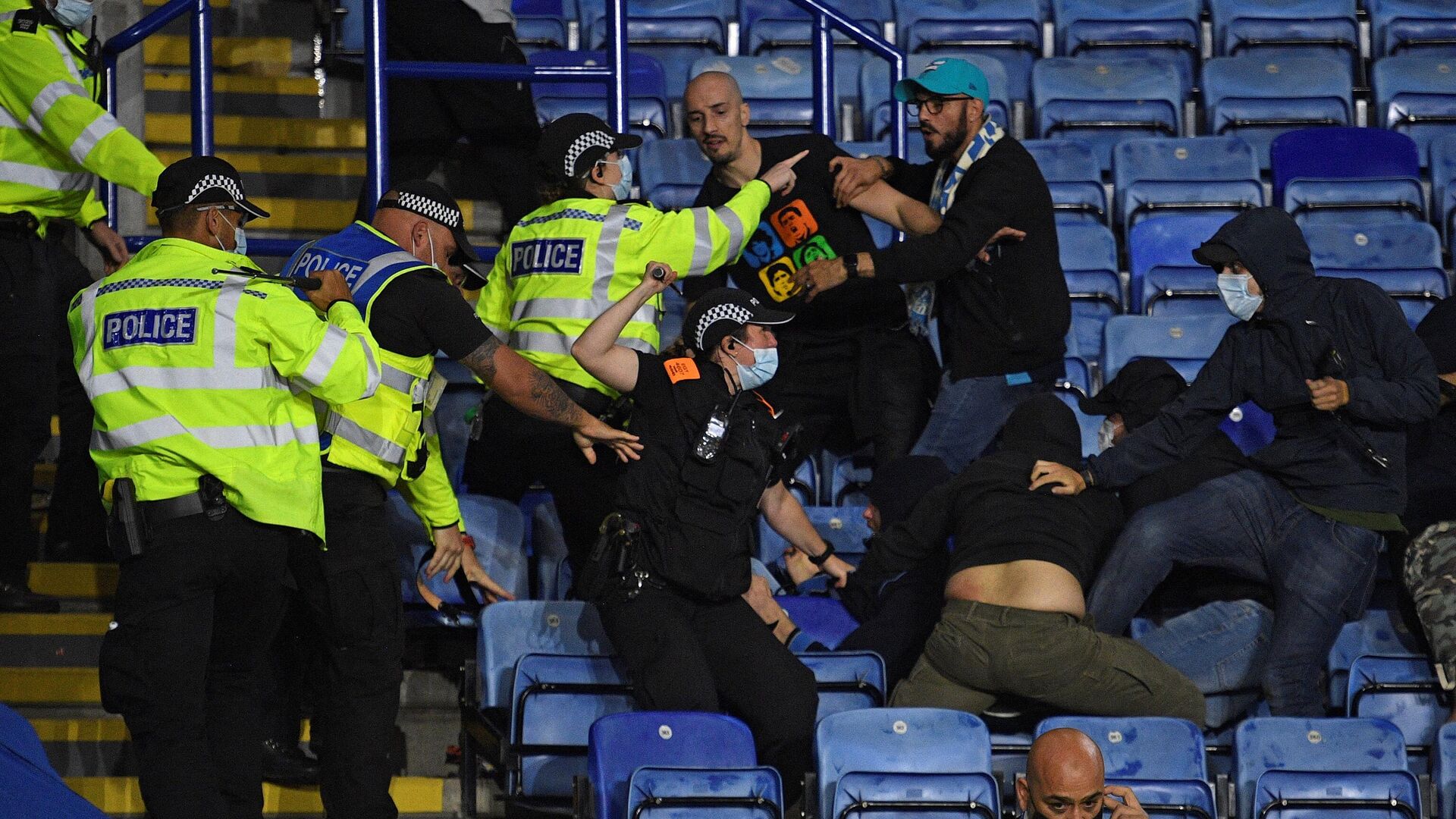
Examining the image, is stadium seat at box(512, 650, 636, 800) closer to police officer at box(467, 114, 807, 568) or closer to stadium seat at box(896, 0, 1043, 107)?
police officer at box(467, 114, 807, 568)

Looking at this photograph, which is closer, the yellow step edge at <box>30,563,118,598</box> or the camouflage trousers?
the camouflage trousers

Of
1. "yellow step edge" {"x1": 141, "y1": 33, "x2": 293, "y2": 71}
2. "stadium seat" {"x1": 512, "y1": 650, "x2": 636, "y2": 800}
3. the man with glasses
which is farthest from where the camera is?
"yellow step edge" {"x1": 141, "y1": 33, "x2": 293, "y2": 71}

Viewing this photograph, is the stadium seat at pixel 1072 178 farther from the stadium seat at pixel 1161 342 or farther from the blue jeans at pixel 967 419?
the blue jeans at pixel 967 419

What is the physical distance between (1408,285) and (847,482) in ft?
7.63

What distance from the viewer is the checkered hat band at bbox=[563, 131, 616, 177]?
5.54 metres

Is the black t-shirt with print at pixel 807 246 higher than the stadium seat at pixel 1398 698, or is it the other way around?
the black t-shirt with print at pixel 807 246

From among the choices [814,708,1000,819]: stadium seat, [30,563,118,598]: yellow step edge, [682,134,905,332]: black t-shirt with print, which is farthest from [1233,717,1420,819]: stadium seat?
[30,563,118,598]: yellow step edge

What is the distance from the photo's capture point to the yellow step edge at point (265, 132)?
24.0 ft

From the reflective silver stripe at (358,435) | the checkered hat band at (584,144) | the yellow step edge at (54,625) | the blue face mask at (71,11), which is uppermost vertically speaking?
the blue face mask at (71,11)

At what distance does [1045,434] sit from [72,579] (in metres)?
3.04

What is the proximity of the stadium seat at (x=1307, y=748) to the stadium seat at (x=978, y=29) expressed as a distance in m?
4.21

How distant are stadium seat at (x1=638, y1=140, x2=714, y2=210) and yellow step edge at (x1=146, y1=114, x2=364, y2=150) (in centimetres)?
118

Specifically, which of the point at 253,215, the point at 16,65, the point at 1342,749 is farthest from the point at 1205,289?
the point at 16,65

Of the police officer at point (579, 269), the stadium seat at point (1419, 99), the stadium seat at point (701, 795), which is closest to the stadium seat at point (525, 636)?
the police officer at point (579, 269)
